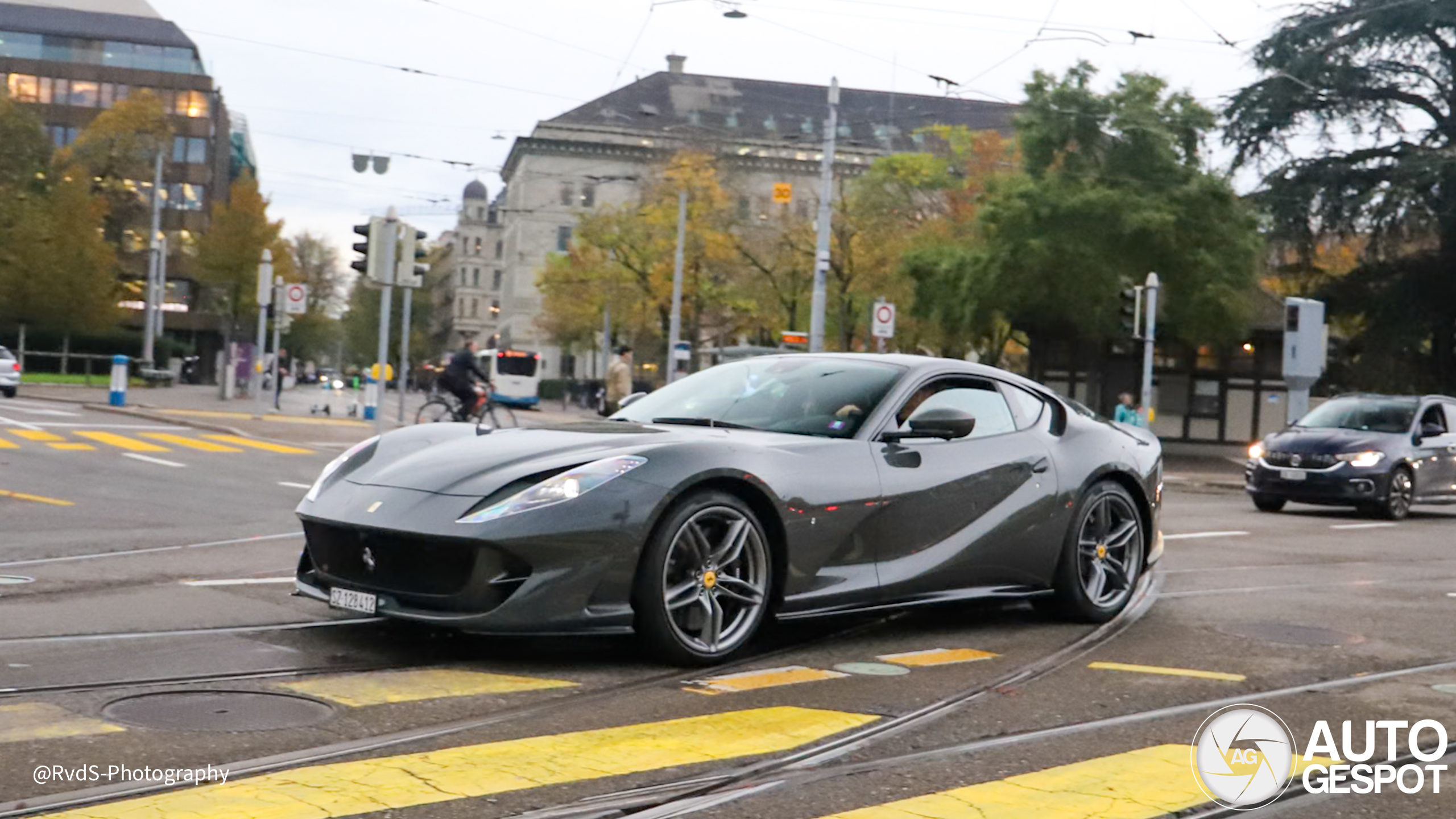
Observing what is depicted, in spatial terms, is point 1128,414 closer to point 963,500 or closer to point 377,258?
point 377,258

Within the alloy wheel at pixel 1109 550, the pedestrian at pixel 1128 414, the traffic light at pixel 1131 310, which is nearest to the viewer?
the alloy wheel at pixel 1109 550

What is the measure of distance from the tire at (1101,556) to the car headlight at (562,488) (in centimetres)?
282

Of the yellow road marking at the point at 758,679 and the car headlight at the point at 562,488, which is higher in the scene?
the car headlight at the point at 562,488

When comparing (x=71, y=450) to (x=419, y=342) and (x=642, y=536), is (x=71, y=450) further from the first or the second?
(x=419, y=342)

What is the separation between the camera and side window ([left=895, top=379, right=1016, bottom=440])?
7555 millimetres

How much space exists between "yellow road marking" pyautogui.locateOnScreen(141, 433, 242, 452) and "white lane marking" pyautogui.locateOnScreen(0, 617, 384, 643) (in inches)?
579

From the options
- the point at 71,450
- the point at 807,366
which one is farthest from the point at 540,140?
the point at 807,366

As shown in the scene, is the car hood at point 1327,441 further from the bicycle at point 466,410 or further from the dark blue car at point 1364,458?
the bicycle at point 466,410

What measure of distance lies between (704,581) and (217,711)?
2030 millimetres

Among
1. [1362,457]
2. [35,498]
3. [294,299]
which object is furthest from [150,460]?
[294,299]

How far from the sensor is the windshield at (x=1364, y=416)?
2067 cm

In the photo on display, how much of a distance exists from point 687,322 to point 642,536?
6088 centimetres

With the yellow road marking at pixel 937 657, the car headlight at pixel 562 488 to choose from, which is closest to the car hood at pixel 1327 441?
the yellow road marking at pixel 937 657

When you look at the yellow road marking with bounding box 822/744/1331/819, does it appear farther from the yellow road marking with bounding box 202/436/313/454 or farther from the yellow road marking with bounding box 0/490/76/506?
the yellow road marking with bounding box 202/436/313/454
